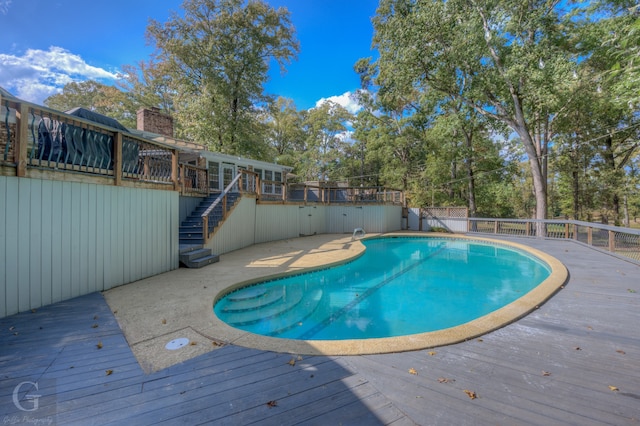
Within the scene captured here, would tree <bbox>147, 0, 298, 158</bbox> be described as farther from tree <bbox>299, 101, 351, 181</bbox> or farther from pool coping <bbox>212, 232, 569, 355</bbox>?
pool coping <bbox>212, 232, 569, 355</bbox>

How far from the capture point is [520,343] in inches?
102

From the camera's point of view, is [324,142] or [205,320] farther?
[324,142]

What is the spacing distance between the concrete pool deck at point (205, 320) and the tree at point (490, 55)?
9.59 meters

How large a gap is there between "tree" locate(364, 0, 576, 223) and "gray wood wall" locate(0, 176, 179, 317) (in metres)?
14.3

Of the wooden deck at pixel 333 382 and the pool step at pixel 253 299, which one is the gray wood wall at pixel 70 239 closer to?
the wooden deck at pixel 333 382

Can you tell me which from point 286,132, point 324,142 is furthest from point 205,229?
point 286,132

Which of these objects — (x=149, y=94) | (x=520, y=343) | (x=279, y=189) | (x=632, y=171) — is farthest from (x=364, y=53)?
(x=520, y=343)

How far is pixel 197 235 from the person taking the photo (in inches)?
277

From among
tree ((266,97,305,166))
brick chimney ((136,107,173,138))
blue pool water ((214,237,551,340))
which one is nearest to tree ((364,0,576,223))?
blue pool water ((214,237,551,340))

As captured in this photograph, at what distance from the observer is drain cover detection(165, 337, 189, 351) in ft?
8.27

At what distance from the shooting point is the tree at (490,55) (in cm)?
1149

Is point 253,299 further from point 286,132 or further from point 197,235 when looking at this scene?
point 286,132

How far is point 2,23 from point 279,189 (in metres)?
12.1

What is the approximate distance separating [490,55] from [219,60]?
49.3ft
